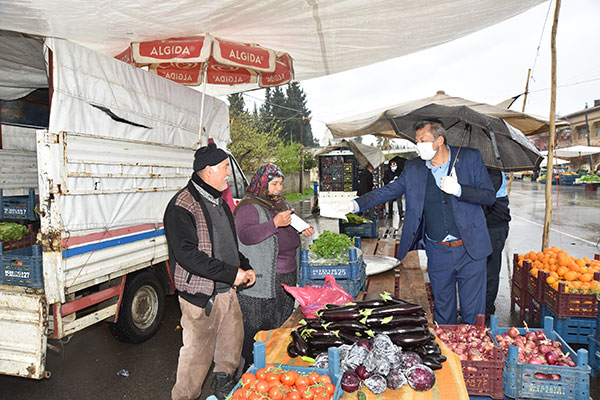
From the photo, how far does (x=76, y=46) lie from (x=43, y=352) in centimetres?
294

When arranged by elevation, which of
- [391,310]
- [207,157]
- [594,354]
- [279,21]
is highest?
[279,21]

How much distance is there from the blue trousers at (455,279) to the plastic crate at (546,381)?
693 millimetres

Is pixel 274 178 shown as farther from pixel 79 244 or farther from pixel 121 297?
pixel 121 297

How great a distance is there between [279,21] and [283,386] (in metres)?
3.44

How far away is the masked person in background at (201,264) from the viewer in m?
2.92

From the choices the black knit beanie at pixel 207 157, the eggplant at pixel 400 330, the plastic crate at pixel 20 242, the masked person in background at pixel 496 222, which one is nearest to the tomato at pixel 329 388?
the eggplant at pixel 400 330

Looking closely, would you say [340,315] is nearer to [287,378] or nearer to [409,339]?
[409,339]

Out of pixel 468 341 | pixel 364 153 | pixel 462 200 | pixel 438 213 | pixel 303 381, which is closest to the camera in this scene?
pixel 303 381

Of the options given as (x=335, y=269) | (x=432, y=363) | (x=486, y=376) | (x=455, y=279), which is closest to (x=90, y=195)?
(x=335, y=269)

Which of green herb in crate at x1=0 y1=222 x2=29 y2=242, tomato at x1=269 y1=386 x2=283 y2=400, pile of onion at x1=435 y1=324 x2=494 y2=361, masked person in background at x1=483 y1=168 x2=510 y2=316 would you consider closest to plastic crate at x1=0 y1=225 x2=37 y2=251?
green herb in crate at x1=0 y1=222 x2=29 y2=242

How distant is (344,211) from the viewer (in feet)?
12.3

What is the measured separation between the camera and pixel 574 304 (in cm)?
438

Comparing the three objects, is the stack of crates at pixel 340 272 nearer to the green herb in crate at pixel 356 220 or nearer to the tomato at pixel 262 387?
the tomato at pixel 262 387

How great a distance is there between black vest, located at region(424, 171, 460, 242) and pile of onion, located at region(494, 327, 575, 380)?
941mm
